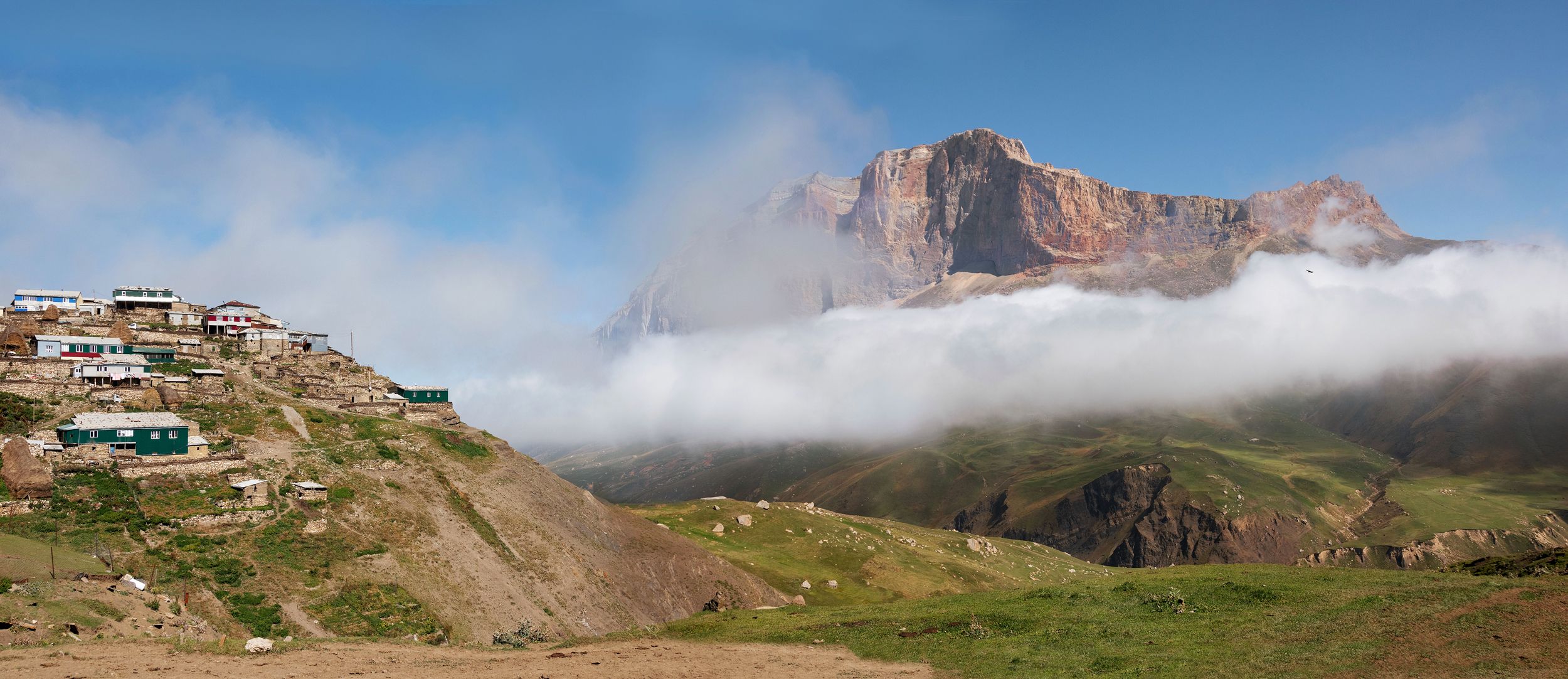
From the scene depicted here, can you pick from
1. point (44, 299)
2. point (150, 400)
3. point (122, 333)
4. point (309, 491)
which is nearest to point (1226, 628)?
point (309, 491)

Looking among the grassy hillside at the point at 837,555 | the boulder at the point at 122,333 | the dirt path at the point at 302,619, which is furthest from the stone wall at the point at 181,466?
the grassy hillside at the point at 837,555

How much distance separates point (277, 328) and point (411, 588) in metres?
82.5

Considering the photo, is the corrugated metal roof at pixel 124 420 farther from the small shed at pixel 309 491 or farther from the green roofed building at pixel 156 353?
the green roofed building at pixel 156 353

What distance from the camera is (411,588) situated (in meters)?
60.2

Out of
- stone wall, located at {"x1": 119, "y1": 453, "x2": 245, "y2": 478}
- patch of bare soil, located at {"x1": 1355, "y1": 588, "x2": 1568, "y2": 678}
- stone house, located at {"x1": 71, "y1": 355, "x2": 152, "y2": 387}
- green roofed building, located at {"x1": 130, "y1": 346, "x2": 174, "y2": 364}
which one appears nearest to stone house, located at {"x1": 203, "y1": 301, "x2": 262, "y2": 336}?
green roofed building, located at {"x1": 130, "y1": 346, "x2": 174, "y2": 364}

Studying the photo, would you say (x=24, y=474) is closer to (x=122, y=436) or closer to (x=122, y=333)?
(x=122, y=436)

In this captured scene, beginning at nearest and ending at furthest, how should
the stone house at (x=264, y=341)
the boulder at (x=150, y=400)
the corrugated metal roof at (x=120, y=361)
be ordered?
the boulder at (x=150, y=400) < the corrugated metal roof at (x=120, y=361) < the stone house at (x=264, y=341)

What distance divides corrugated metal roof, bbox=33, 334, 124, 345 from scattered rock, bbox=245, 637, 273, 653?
8466 cm

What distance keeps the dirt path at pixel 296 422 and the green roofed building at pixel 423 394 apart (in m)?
23.8

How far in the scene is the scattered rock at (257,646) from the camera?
3784 cm

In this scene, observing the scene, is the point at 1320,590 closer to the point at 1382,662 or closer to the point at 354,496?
the point at 1382,662

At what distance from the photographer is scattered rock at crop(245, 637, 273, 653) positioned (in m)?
37.8

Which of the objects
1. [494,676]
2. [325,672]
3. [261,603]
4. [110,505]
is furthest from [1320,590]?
[110,505]

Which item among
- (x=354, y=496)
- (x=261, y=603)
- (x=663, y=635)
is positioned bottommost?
(x=663, y=635)
